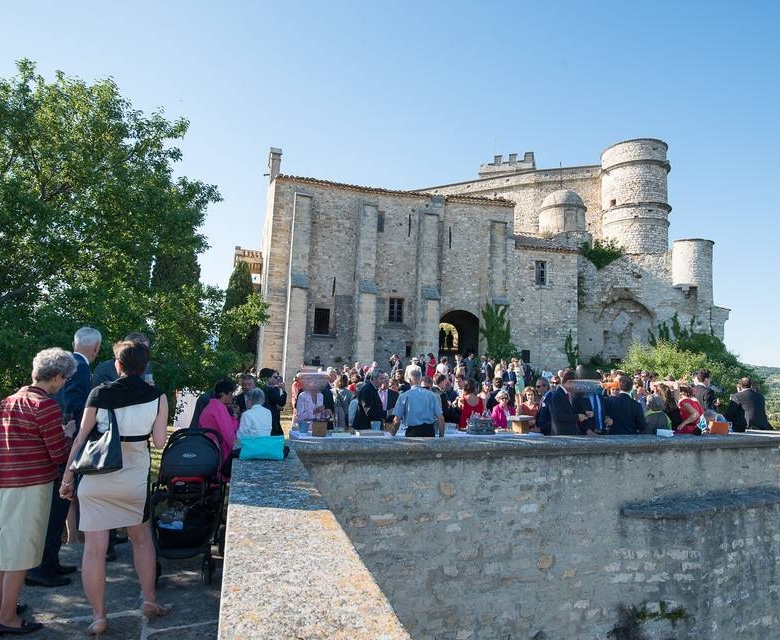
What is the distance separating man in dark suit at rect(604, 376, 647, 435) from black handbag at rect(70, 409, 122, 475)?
7.89m

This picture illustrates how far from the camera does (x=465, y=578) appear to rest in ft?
24.2

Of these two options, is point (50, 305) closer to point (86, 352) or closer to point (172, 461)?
point (86, 352)

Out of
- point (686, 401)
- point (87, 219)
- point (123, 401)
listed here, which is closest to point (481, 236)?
point (686, 401)

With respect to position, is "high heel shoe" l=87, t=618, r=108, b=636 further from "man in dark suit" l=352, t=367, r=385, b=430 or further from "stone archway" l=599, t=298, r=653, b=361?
"stone archway" l=599, t=298, r=653, b=361

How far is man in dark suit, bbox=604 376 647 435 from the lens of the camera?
9086 mm

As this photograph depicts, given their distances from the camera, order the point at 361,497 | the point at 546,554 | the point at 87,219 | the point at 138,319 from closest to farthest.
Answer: the point at 361,497
the point at 546,554
the point at 138,319
the point at 87,219

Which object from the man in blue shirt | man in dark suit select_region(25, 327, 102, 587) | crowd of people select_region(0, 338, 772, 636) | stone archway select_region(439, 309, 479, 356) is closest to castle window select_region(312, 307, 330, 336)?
stone archway select_region(439, 309, 479, 356)

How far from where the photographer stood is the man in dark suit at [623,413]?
29.8 ft

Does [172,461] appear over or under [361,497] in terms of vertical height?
over

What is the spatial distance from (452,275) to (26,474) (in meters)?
26.3

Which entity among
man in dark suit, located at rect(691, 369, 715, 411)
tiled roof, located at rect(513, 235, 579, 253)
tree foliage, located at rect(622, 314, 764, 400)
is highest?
tiled roof, located at rect(513, 235, 579, 253)

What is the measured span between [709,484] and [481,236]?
2142 centimetres

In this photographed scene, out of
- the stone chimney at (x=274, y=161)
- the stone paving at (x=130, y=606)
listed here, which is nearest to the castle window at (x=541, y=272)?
the stone chimney at (x=274, y=161)

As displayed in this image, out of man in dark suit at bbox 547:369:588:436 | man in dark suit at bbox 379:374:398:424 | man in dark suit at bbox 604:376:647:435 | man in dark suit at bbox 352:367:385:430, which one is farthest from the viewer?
man in dark suit at bbox 379:374:398:424
